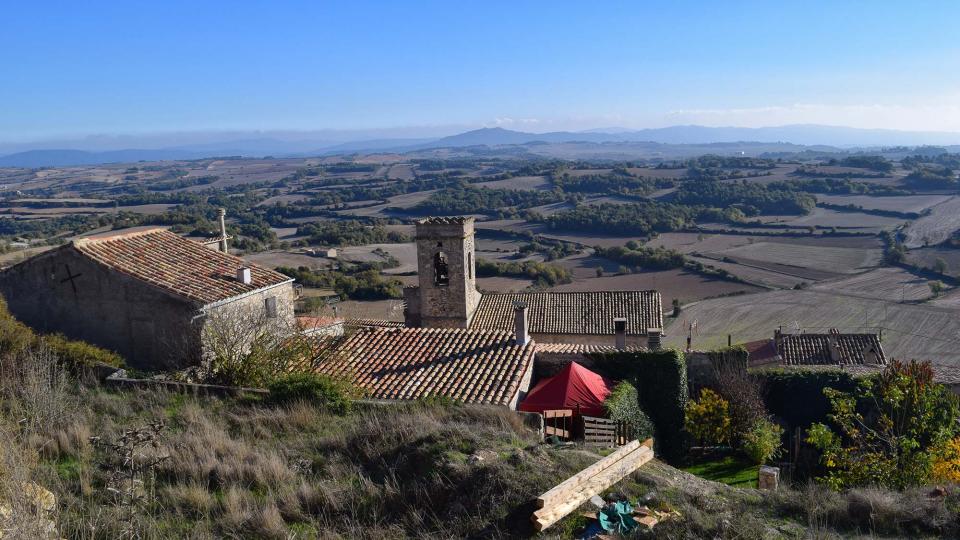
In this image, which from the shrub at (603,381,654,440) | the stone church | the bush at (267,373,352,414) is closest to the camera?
the bush at (267,373,352,414)

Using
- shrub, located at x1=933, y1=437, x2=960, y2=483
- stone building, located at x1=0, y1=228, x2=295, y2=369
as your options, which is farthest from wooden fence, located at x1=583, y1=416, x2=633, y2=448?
stone building, located at x1=0, y1=228, x2=295, y2=369

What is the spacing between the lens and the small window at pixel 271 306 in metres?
14.2

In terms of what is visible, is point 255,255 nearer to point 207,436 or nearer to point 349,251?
point 349,251

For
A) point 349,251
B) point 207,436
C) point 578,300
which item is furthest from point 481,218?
point 207,436

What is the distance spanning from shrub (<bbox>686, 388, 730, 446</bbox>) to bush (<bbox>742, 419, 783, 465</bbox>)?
497 mm

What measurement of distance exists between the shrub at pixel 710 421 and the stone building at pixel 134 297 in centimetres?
909

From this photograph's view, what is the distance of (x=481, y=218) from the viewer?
90875 mm

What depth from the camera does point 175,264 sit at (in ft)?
46.5

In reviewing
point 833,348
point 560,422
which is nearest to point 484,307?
point 560,422

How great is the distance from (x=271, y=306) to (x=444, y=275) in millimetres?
8835

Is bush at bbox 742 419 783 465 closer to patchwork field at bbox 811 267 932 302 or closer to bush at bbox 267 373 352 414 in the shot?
bush at bbox 267 373 352 414

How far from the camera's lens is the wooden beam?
6.20 metres

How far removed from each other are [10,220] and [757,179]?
11124 centimetres

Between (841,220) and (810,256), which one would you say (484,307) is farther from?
(841,220)
